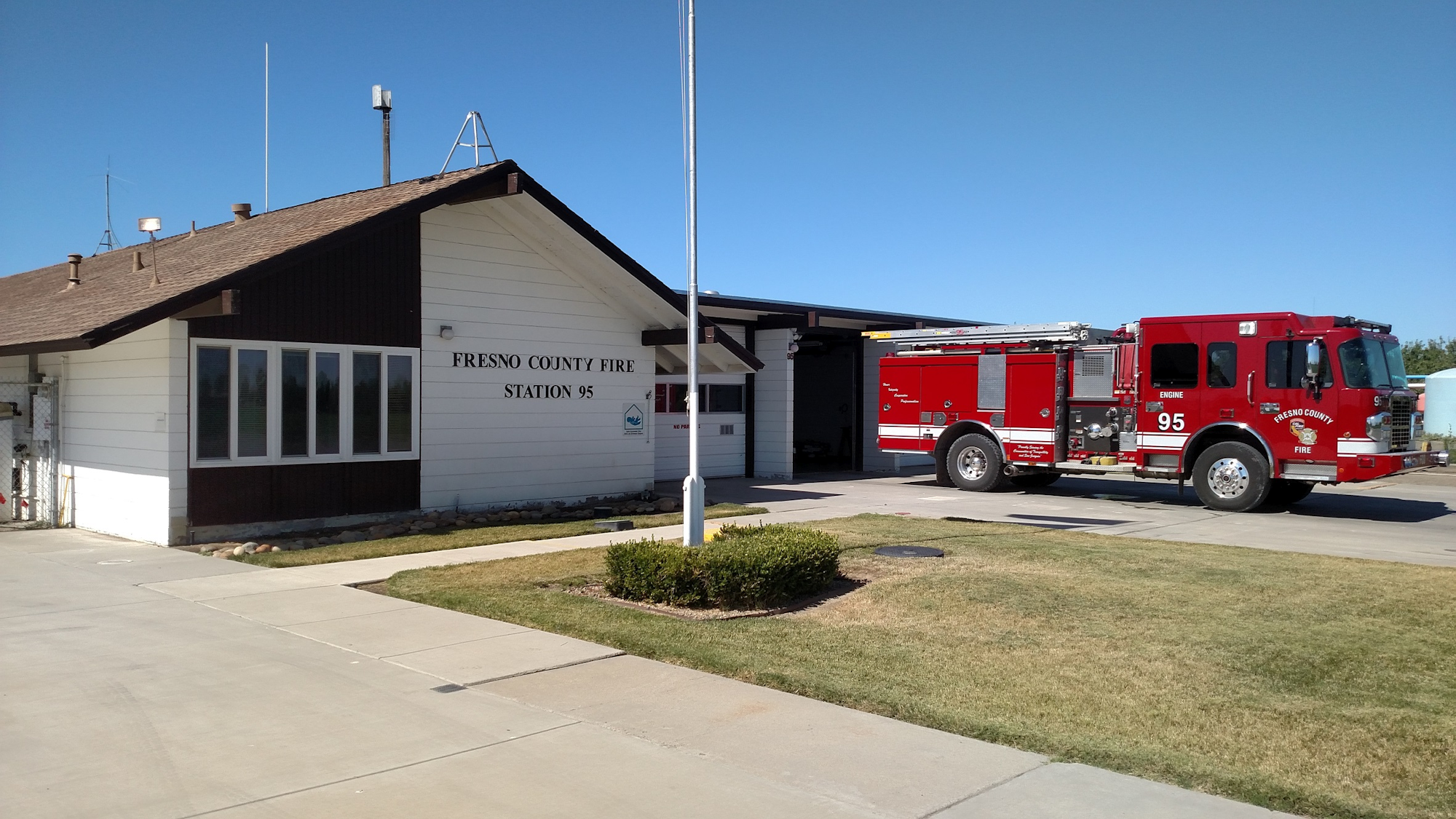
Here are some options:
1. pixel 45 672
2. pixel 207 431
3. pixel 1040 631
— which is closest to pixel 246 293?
pixel 207 431

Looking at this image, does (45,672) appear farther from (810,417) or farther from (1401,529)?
(810,417)

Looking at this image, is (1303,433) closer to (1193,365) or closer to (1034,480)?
(1193,365)

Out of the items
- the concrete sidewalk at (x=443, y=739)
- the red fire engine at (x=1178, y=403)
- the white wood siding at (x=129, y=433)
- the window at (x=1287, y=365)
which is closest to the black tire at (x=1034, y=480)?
the red fire engine at (x=1178, y=403)

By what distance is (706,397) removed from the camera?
76.0 ft

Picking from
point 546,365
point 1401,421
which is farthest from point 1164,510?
point 546,365

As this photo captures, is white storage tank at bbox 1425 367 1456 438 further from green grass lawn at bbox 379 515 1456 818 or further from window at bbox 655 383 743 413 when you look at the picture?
green grass lawn at bbox 379 515 1456 818

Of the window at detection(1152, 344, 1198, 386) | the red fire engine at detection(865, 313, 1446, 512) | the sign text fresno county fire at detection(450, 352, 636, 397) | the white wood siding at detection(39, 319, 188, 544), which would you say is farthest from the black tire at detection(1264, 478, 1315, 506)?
the white wood siding at detection(39, 319, 188, 544)

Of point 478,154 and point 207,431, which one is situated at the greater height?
point 478,154

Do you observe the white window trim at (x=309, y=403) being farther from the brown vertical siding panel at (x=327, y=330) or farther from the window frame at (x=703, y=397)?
the window frame at (x=703, y=397)

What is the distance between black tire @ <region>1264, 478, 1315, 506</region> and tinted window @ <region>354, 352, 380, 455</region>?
14541 mm

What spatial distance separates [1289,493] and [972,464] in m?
5.49

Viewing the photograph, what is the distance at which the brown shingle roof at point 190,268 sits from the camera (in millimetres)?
12023

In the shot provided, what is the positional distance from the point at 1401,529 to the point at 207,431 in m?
16.5

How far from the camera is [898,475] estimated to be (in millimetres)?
25344
